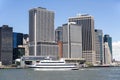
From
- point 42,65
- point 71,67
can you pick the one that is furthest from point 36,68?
point 71,67

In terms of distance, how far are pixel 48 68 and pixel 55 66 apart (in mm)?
3152

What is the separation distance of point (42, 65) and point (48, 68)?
12.1ft

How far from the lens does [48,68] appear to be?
16050cm

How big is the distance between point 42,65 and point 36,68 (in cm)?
439

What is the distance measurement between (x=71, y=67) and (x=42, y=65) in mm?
12923

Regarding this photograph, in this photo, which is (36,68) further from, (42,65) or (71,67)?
(71,67)

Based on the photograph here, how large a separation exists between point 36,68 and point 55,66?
990 centimetres

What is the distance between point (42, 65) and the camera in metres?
163

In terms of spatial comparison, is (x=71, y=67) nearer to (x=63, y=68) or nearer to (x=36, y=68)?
(x=63, y=68)

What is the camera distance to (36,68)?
16575 centimetres

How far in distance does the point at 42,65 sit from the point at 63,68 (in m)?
9.41

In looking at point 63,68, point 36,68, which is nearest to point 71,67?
point 63,68

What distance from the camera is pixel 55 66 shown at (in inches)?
6334
